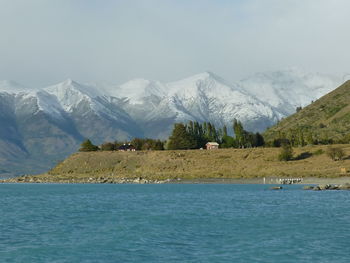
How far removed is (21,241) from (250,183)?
119918mm

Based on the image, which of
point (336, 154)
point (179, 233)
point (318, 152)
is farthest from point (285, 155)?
point (179, 233)

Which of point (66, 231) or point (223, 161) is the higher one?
point (223, 161)

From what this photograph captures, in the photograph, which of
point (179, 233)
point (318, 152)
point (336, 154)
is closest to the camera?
point (179, 233)

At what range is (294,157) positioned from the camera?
619ft

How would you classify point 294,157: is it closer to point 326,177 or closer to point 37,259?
point 326,177

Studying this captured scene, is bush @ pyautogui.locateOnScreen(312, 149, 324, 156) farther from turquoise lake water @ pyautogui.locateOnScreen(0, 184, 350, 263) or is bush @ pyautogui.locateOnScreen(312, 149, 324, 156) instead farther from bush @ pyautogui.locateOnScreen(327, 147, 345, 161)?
turquoise lake water @ pyautogui.locateOnScreen(0, 184, 350, 263)

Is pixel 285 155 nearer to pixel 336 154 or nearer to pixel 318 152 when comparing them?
pixel 318 152

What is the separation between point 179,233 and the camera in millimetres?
54625

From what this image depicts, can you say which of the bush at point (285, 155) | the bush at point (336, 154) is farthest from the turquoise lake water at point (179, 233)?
the bush at point (285, 155)

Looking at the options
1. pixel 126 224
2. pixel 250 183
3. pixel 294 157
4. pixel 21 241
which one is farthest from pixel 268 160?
pixel 21 241

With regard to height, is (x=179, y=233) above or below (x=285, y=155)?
below

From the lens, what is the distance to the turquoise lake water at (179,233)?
4331cm

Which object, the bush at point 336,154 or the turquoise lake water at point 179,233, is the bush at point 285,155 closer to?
the bush at point 336,154

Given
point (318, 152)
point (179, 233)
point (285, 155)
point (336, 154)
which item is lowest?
point (179, 233)
